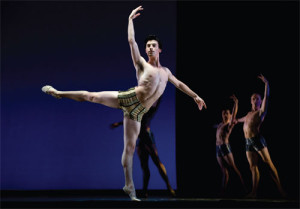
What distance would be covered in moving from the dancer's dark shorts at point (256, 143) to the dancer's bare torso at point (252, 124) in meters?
0.06

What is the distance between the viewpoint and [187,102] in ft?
21.4

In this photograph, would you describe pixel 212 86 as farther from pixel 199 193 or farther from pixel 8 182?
pixel 8 182

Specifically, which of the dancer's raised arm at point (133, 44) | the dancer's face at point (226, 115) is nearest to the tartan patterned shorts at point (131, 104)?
the dancer's raised arm at point (133, 44)

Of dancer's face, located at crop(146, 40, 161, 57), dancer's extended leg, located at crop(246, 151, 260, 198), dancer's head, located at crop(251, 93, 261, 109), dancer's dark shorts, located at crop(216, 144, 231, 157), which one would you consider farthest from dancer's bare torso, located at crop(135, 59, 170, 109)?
dancer's dark shorts, located at crop(216, 144, 231, 157)

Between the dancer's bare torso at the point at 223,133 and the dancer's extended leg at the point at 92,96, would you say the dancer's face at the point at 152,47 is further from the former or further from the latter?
the dancer's bare torso at the point at 223,133

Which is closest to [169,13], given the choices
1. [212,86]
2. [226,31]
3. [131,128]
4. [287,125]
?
[226,31]

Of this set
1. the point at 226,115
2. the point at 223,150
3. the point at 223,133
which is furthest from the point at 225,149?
the point at 226,115

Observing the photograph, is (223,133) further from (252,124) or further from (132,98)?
(132,98)

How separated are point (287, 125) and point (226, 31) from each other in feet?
5.96

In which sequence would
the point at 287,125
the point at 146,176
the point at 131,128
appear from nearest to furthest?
1. the point at 131,128
2. the point at 146,176
3. the point at 287,125

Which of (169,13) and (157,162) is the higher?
(169,13)

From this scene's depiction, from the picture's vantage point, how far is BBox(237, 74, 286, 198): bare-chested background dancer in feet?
18.3

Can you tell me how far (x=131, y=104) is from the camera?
421 centimetres

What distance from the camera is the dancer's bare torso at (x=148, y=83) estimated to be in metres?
4.23
